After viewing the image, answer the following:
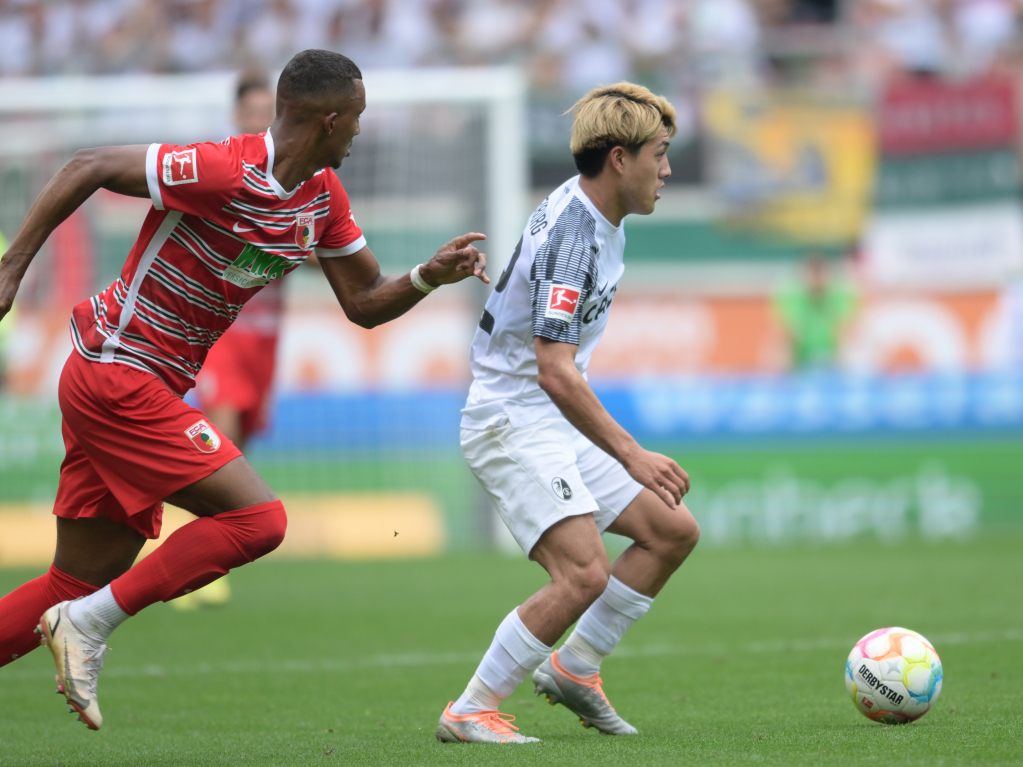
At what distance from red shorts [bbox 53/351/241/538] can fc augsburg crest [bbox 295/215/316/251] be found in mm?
655

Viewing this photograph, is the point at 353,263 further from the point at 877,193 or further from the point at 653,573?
the point at 877,193

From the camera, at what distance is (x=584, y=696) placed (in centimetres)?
486

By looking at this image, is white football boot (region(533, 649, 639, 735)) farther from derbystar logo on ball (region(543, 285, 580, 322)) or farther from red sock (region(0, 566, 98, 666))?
red sock (region(0, 566, 98, 666))

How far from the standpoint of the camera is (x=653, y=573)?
4.95 meters

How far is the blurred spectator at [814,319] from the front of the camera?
15.0m

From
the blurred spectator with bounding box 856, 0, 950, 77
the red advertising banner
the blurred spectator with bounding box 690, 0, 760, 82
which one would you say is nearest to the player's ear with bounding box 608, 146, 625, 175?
the blurred spectator with bounding box 690, 0, 760, 82

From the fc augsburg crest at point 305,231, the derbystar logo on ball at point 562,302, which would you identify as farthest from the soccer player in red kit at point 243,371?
the derbystar logo on ball at point 562,302

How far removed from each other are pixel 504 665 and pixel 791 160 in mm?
12154

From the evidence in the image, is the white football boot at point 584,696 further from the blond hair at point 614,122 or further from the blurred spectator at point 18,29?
the blurred spectator at point 18,29

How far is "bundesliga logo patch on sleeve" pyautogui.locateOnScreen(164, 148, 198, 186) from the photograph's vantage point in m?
4.27

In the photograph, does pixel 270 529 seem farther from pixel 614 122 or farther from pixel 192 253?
pixel 614 122

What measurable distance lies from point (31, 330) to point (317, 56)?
900cm

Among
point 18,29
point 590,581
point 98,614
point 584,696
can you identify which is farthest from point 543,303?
point 18,29

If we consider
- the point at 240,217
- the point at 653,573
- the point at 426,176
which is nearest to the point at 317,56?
the point at 240,217
